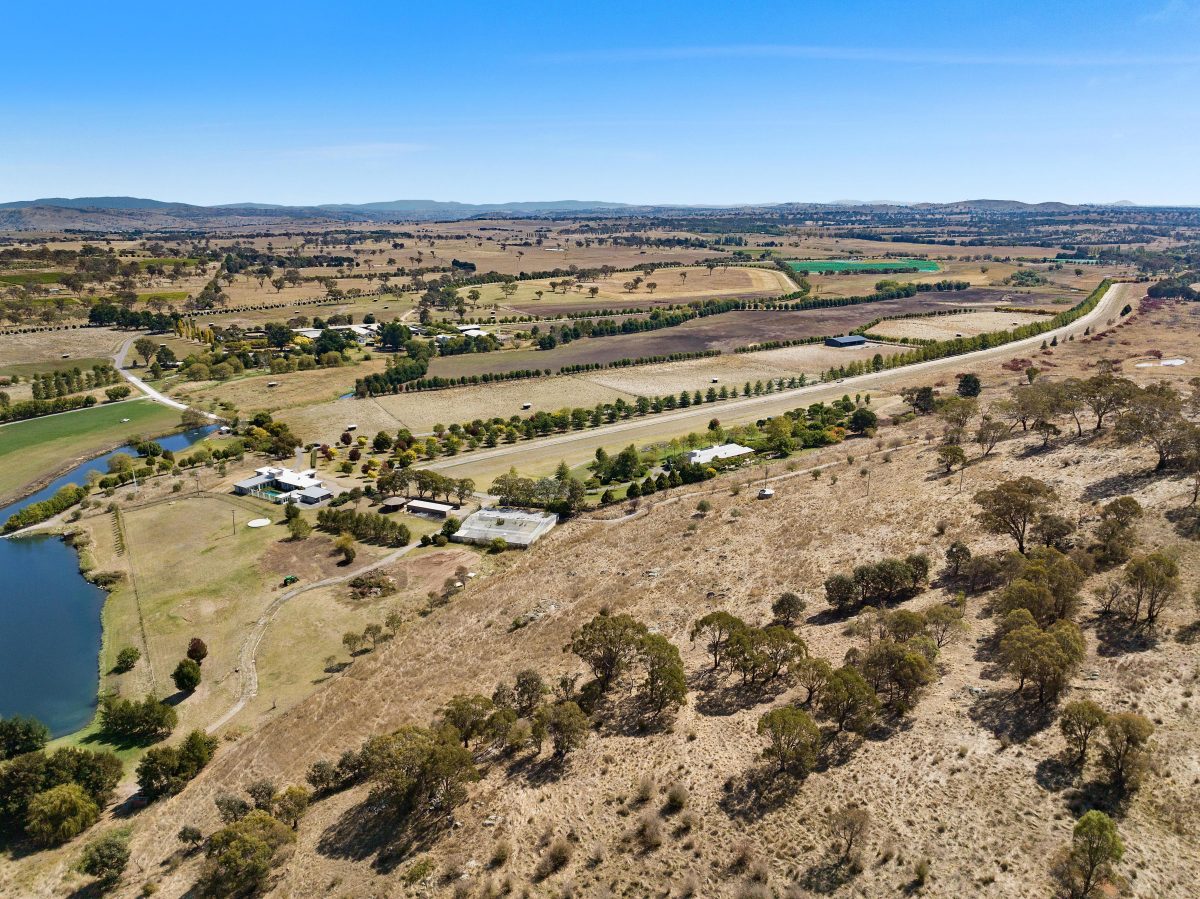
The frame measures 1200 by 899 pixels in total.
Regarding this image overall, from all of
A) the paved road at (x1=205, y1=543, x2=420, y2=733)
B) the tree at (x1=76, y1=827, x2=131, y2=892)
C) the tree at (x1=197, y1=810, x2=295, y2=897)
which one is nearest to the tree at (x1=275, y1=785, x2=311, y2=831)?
the tree at (x1=197, y1=810, x2=295, y2=897)

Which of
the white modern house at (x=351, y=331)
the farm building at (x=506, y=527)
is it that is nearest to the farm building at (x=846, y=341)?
the farm building at (x=506, y=527)

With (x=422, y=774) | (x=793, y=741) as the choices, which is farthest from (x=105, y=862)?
(x=793, y=741)

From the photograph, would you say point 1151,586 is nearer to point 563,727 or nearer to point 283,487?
point 563,727

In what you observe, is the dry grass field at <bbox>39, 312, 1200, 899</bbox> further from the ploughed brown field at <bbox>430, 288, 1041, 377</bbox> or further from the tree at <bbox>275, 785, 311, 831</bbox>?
the ploughed brown field at <bbox>430, 288, 1041, 377</bbox>

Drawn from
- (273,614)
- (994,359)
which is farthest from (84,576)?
(994,359)

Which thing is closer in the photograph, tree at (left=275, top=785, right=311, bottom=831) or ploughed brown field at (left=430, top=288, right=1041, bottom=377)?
tree at (left=275, top=785, right=311, bottom=831)
